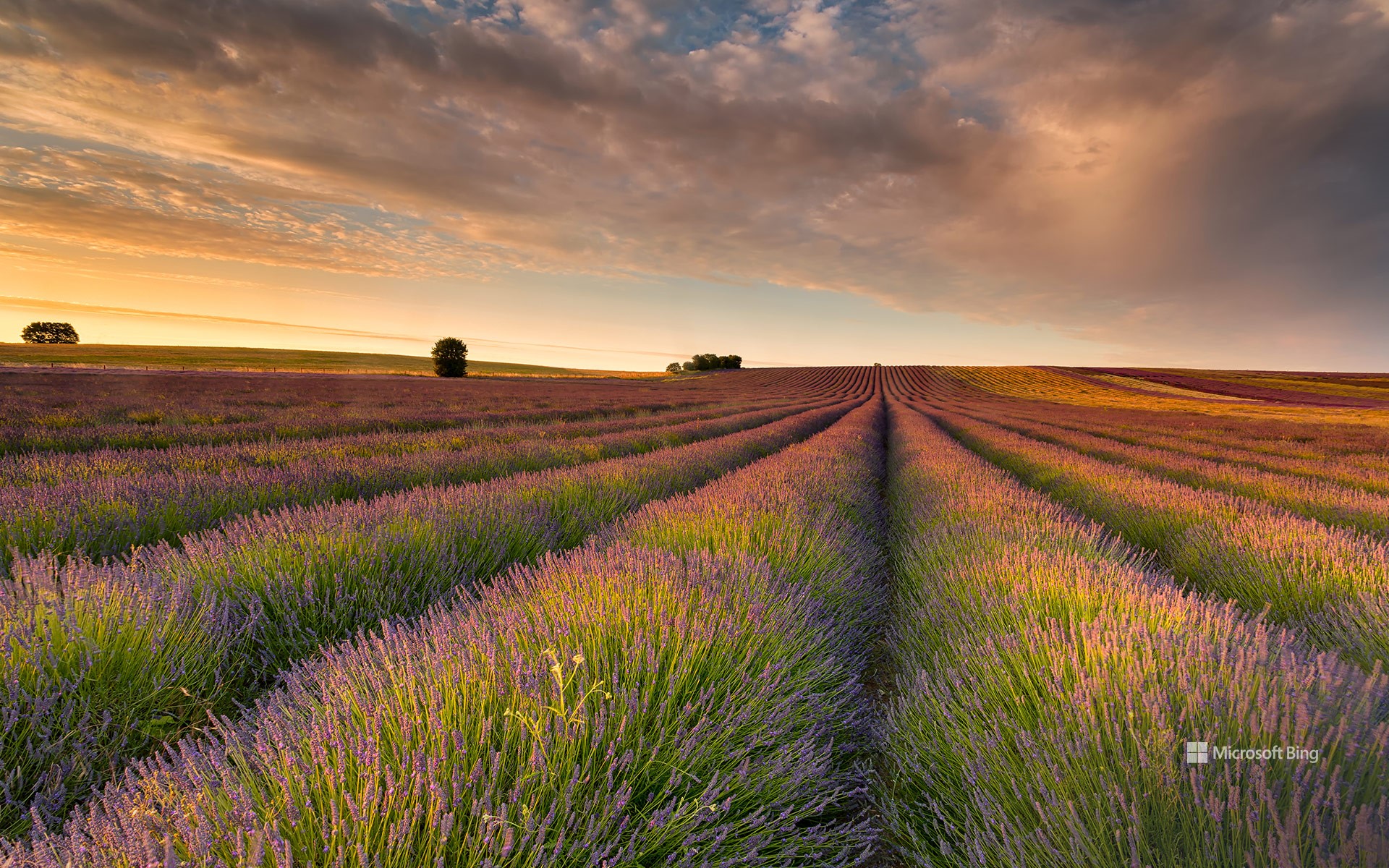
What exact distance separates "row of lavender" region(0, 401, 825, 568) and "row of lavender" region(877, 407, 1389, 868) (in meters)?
Answer: 3.75

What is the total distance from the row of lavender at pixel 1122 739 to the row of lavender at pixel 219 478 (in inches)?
148

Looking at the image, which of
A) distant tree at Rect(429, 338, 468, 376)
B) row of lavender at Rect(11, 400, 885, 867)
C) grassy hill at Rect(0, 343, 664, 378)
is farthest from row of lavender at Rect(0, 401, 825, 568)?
distant tree at Rect(429, 338, 468, 376)

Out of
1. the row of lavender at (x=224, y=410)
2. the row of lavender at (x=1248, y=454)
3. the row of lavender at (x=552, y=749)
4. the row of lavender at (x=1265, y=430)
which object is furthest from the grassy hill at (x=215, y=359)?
the row of lavender at (x=1265, y=430)

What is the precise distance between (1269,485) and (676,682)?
8.99 meters

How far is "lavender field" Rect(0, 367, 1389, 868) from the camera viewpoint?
3.81 ft

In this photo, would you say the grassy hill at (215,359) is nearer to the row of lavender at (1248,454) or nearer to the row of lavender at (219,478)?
the row of lavender at (219,478)

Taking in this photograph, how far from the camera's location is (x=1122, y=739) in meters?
1.49

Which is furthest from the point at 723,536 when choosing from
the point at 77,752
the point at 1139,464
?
the point at 1139,464

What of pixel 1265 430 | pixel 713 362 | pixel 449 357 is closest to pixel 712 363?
pixel 713 362

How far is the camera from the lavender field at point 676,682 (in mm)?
1160

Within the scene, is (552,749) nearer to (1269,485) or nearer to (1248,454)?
(1269,485)

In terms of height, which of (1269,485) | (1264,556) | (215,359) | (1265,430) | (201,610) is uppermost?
(215,359)

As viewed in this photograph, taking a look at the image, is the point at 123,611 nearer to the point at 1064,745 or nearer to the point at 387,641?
the point at 387,641

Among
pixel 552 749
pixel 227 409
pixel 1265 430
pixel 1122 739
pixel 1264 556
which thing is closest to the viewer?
pixel 552 749
